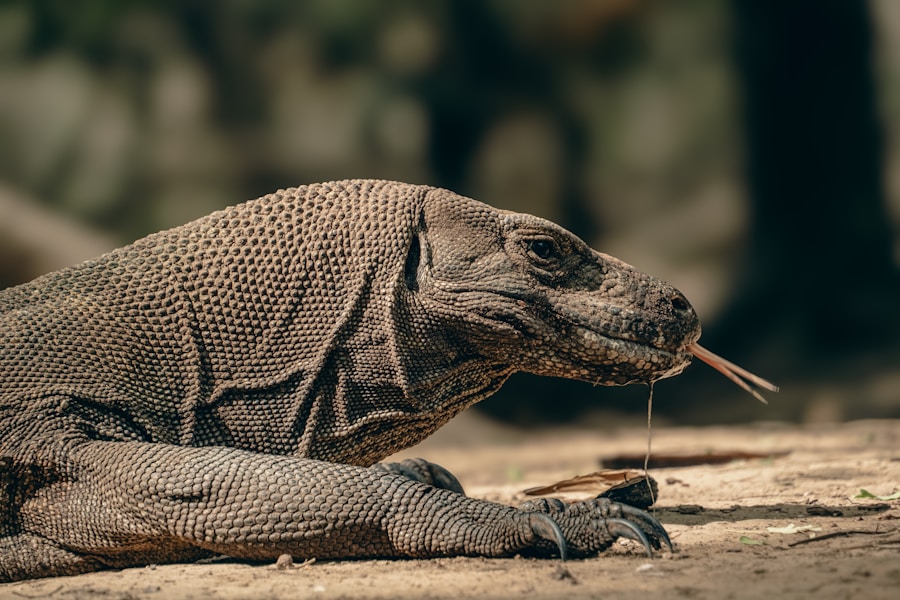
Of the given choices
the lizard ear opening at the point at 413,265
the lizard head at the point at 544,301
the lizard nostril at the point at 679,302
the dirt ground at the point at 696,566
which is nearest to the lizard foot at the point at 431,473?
the dirt ground at the point at 696,566

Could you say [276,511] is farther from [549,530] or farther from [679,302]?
[679,302]

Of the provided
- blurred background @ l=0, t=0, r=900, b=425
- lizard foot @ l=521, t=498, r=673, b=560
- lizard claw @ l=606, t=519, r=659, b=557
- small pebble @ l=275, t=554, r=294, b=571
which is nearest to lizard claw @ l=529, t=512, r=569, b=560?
lizard foot @ l=521, t=498, r=673, b=560

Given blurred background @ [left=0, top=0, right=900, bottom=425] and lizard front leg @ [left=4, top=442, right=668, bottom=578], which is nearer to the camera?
lizard front leg @ [left=4, top=442, right=668, bottom=578]

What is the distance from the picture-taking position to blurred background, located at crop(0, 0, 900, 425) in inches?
484

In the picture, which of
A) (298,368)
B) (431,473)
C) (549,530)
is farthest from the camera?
(431,473)

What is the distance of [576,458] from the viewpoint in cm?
949

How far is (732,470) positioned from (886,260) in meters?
6.58

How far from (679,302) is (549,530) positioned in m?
1.55

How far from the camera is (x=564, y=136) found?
13.7m

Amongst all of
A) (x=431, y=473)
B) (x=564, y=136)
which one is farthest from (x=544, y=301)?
(x=564, y=136)

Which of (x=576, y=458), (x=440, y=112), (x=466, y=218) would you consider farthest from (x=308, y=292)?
(x=440, y=112)

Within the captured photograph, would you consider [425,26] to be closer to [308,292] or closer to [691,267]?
[691,267]

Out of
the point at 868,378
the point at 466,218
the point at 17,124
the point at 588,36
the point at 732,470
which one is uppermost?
the point at 588,36

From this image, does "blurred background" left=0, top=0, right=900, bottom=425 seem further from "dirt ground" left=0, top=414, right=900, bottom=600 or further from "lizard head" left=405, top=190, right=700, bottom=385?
"lizard head" left=405, top=190, right=700, bottom=385
